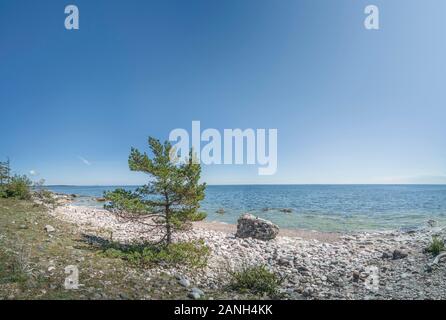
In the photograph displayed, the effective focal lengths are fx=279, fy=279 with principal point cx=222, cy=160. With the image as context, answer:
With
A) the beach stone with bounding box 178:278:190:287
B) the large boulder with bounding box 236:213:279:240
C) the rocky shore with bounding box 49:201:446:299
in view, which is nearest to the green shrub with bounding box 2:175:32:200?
the rocky shore with bounding box 49:201:446:299

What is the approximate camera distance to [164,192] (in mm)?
10750

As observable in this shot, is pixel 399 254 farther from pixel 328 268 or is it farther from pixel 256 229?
pixel 256 229

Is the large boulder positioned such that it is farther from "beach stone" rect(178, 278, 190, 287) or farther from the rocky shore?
"beach stone" rect(178, 278, 190, 287)

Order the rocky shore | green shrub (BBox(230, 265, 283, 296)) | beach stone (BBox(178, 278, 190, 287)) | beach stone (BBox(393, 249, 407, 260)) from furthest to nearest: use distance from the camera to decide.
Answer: beach stone (BBox(393, 249, 407, 260)), the rocky shore, beach stone (BBox(178, 278, 190, 287)), green shrub (BBox(230, 265, 283, 296))

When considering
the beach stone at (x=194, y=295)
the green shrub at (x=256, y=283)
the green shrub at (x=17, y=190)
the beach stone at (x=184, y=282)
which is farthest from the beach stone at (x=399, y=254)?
the green shrub at (x=17, y=190)

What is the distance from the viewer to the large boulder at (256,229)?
1653 centimetres

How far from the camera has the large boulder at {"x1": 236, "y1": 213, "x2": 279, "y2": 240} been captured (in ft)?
54.2

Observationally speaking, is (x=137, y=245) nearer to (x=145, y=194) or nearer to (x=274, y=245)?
(x=145, y=194)

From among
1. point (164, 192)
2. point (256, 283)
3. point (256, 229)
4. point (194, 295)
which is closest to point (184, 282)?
point (194, 295)

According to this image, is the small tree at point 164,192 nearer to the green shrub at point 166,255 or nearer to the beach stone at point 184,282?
the green shrub at point 166,255

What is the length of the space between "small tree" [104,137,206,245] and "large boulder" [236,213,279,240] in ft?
22.8

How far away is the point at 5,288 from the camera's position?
6793mm
